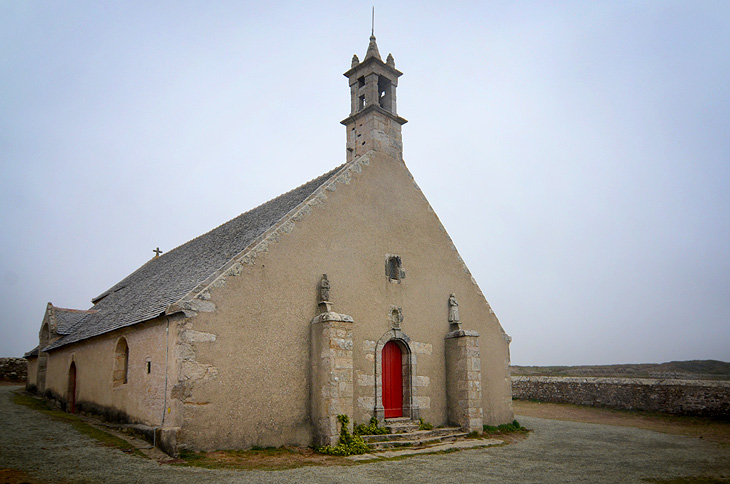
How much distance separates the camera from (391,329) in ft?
47.0

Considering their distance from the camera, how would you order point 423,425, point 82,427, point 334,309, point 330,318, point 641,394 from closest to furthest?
point 330,318 < point 82,427 < point 334,309 < point 423,425 < point 641,394

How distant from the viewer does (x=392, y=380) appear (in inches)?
563

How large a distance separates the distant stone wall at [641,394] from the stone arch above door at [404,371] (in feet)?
33.8

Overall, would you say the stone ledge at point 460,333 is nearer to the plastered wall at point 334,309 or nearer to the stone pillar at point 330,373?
the plastered wall at point 334,309

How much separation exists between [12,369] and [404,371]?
81.3ft

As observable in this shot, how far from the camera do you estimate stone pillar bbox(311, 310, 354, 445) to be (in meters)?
11.6

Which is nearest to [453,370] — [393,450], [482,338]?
[482,338]

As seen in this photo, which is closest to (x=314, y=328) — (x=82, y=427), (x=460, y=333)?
(x=460, y=333)

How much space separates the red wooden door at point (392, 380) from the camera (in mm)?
14062

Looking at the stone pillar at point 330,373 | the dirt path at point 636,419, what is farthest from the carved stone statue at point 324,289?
the dirt path at point 636,419

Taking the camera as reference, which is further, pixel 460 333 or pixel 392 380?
pixel 460 333

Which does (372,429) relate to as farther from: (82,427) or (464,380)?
(82,427)

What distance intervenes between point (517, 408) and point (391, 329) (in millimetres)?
11691

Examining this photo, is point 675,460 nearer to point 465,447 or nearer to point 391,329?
point 465,447
